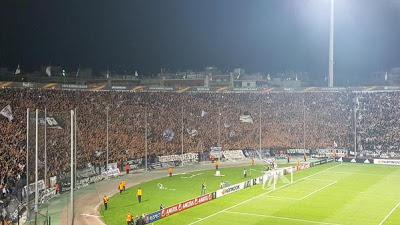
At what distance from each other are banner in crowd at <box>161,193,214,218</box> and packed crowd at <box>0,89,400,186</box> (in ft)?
43.8

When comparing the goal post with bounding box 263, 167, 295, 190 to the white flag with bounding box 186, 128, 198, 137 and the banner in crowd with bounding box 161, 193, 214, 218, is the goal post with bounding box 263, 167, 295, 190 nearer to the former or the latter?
the banner in crowd with bounding box 161, 193, 214, 218

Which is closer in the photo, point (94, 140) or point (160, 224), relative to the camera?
point (160, 224)

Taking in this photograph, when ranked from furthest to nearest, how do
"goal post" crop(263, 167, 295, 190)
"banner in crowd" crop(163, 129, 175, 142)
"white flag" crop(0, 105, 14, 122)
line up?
"banner in crowd" crop(163, 129, 175, 142), "goal post" crop(263, 167, 295, 190), "white flag" crop(0, 105, 14, 122)

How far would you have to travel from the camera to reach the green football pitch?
31.0m

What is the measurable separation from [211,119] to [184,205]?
37477mm

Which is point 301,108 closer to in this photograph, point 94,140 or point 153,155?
point 153,155

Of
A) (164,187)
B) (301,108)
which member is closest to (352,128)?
(301,108)

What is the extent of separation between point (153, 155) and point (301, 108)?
29.9 m

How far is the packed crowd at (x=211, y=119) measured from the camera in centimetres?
5269

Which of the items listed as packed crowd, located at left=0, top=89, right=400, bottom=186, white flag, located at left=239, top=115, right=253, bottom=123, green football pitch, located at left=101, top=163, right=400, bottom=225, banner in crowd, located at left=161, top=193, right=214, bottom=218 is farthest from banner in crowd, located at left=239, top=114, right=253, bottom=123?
banner in crowd, located at left=161, top=193, right=214, bottom=218

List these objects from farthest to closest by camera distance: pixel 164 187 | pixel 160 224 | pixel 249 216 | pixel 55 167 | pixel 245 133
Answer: pixel 245 133 < pixel 164 187 < pixel 55 167 < pixel 249 216 < pixel 160 224

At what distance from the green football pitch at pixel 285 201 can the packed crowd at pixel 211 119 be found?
9016 mm

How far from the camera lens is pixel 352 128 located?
2862 inches

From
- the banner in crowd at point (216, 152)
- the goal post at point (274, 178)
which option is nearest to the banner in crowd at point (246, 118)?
the banner in crowd at point (216, 152)
